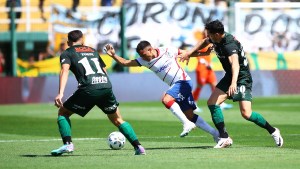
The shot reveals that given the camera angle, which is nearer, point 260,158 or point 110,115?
point 260,158

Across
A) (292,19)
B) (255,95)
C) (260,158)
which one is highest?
(260,158)

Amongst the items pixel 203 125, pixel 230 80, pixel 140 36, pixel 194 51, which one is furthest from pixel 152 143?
pixel 140 36

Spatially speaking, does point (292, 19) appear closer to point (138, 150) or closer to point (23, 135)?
point (23, 135)

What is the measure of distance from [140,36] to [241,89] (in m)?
18.1

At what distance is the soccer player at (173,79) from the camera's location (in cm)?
A: 1600

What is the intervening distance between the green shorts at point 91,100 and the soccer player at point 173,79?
1.68 metres

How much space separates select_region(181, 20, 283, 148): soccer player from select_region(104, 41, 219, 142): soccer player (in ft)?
1.90

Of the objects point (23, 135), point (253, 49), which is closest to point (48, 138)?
point (23, 135)

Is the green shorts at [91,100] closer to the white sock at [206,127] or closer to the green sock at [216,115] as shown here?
the green sock at [216,115]

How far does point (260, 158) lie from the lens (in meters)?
13.3

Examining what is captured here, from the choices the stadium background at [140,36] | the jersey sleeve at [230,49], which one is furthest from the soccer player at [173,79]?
the stadium background at [140,36]

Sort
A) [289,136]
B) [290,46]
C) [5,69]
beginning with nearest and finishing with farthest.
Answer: [289,136]
[5,69]
[290,46]

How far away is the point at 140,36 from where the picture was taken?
33.3m

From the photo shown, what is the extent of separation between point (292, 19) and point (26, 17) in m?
9.50
